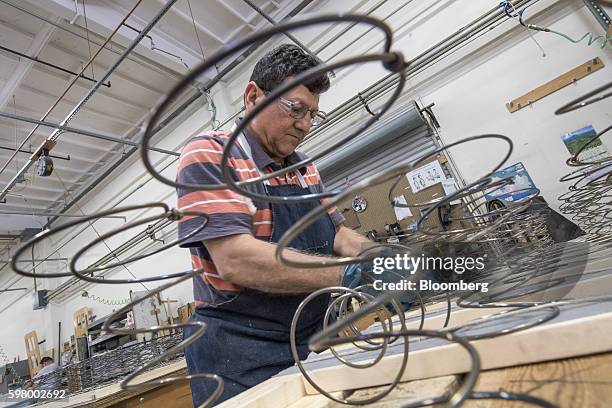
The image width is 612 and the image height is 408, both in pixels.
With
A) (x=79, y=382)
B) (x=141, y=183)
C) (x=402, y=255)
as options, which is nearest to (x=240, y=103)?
(x=141, y=183)

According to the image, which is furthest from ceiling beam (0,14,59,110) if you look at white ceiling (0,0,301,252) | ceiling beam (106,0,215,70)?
ceiling beam (106,0,215,70)

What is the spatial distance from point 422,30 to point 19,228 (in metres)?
7.52

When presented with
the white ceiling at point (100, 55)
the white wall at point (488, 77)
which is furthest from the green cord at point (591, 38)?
the white ceiling at point (100, 55)

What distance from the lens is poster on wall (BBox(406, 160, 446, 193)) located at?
8.60 feet

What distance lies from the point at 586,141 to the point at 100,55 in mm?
4782

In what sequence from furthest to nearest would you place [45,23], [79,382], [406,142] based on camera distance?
[45,23], [406,142], [79,382]

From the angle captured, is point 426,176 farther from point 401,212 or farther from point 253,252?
point 253,252

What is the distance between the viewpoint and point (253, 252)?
786 mm

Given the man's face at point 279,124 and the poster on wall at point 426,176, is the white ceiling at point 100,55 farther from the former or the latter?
the man's face at point 279,124

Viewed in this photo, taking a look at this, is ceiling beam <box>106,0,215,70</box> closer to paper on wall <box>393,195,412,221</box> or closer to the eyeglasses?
paper on wall <box>393,195,412,221</box>

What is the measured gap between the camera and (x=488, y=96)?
100.0 inches

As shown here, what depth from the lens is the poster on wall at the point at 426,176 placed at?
262 centimetres

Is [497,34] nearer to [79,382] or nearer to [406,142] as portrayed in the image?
[406,142]

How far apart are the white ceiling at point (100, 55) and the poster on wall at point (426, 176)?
8.02 ft
